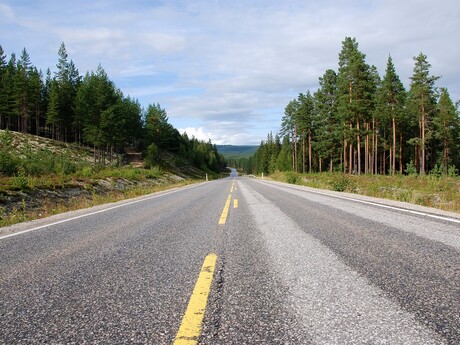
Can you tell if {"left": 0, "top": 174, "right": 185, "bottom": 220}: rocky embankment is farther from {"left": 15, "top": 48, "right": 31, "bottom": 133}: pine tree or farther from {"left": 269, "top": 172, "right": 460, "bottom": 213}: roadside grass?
{"left": 15, "top": 48, "right": 31, "bottom": 133}: pine tree

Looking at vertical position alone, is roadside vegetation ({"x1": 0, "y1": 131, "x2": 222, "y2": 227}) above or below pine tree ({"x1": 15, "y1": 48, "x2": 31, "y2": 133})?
below

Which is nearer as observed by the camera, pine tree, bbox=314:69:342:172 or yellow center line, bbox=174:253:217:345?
yellow center line, bbox=174:253:217:345

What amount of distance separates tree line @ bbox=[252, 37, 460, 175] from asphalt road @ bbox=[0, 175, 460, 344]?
25.9 metres

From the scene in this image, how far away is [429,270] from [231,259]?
7.34 feet

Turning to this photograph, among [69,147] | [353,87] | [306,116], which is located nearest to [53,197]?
Result: [353,87]

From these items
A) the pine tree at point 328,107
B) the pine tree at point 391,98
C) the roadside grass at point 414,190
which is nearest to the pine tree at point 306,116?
the pine tree at point 328,107

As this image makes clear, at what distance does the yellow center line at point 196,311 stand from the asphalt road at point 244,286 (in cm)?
5

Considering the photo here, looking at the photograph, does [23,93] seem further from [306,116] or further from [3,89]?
[306,116]

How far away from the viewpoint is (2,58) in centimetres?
6259

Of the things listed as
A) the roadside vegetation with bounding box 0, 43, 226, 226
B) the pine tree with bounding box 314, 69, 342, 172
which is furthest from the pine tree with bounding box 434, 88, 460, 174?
the roadside vegetation with bounding box 0, 43, 226, 226

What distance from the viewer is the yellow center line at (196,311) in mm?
2055

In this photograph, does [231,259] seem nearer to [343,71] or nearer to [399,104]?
[343,71]

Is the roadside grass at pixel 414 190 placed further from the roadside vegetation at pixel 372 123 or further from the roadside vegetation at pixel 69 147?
the roadside vegetation at pixel 69 147

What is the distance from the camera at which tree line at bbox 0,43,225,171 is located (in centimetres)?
4834
